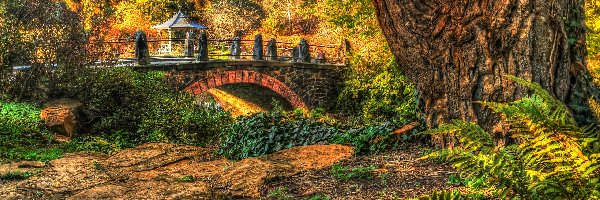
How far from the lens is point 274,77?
2580cm

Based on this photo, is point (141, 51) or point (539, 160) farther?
point (141, 51)

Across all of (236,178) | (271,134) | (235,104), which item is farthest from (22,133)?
(235,104)

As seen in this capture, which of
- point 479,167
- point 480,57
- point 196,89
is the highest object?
point 480,57

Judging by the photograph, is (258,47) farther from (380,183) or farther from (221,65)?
(380,183)

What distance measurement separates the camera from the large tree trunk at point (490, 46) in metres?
5.24

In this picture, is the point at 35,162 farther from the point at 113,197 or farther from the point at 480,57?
the point at 480,57

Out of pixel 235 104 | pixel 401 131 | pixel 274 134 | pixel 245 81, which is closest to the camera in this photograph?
pixel 401 131

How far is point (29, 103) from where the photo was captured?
47.9 feet

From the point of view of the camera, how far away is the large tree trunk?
17.2 ft

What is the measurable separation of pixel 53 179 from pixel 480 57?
547 centimetres

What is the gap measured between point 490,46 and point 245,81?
1969 cm

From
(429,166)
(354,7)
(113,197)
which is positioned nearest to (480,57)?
(429,166)

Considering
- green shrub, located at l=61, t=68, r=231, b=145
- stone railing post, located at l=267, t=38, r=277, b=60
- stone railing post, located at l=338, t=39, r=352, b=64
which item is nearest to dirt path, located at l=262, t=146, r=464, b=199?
green shrub, located at l=61, t=68, r=231, b=145

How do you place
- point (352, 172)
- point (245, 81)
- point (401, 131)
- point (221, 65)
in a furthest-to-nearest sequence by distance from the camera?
point (245, 81)
point (221, 65)
point (401, 131)
point (352, 172)
